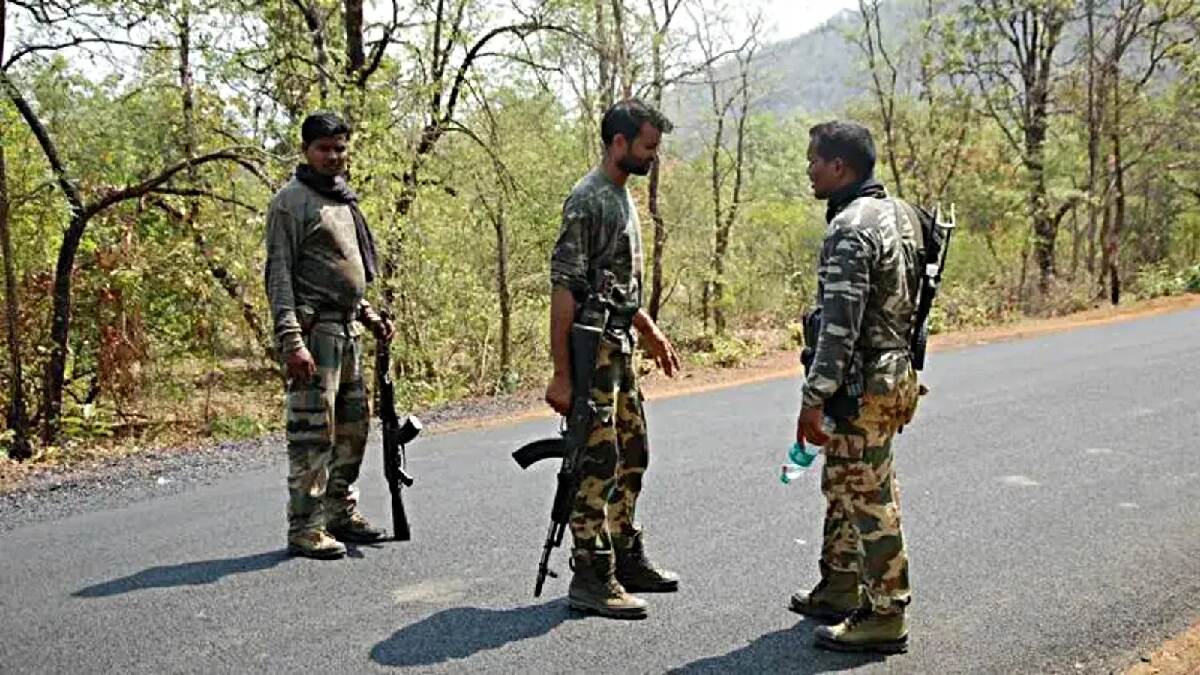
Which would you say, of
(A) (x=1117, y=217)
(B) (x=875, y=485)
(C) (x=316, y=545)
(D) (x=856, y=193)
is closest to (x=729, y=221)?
(A) (x=1117, y=217)

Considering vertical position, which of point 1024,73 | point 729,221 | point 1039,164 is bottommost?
point 729,221

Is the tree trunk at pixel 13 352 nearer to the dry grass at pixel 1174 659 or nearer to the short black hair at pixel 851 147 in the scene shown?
the short black hair at pixel 851 147

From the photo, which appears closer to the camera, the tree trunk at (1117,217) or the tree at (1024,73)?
the tree trunk at (1117,217)

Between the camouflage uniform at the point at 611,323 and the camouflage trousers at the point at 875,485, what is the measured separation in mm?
805

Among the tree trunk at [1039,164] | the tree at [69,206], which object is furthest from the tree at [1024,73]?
the tree at [69,206]

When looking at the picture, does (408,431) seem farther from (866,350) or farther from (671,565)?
(866,350)

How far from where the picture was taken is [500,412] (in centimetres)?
898

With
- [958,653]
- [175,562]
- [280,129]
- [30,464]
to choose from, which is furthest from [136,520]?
[280,129]

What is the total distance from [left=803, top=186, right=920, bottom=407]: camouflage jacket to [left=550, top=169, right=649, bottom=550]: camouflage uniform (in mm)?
751

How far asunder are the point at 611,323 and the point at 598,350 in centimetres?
13

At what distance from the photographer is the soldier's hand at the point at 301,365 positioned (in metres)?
4.21

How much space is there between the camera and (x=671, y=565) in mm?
4359

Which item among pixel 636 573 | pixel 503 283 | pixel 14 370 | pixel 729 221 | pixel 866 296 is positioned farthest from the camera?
pixel 729 221

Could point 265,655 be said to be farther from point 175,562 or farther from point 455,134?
point 455,134
